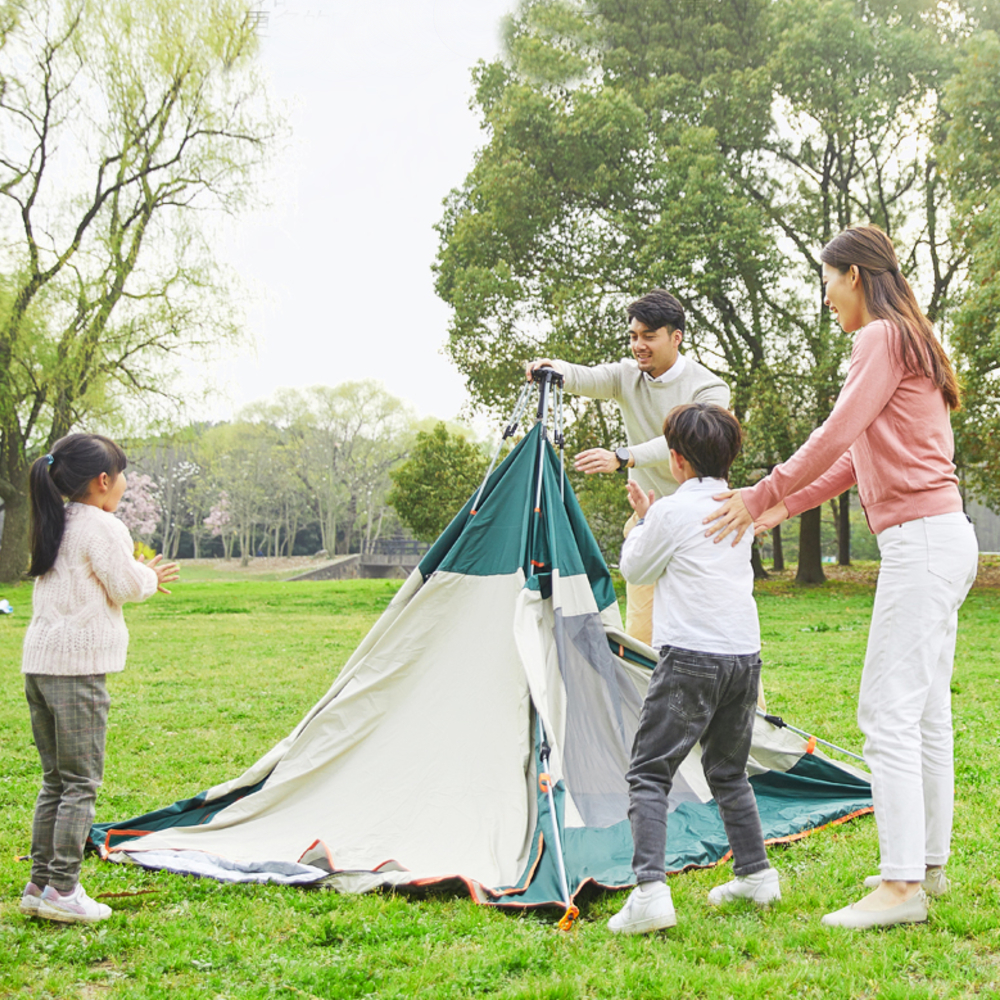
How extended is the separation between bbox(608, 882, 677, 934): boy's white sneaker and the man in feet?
4.47

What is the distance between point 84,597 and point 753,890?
7.59ft

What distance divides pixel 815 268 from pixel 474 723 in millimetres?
17712

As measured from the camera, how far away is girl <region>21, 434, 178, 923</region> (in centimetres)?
278

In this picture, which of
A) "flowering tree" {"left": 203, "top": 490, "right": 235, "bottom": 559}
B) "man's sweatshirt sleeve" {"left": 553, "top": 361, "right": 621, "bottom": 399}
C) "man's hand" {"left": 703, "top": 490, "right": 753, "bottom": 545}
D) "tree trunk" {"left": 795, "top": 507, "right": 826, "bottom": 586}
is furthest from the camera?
"flowering tree" {"left": 203, "top": 490, "right": 235, "bottom": 559}

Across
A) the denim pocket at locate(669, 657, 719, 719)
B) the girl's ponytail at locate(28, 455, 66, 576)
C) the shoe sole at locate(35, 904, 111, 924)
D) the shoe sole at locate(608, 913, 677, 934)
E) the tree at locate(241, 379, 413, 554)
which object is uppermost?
the tree at locate(241, 379, 413, 554)

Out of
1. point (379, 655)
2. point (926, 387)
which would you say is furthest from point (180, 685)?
point (926, 387)

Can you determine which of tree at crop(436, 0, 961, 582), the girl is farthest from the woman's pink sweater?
tree at crop(436, 0, 961, 582)

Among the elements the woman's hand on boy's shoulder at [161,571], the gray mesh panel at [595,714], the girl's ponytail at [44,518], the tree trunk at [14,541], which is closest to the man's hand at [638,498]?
the gray mesh panel at [595,714]

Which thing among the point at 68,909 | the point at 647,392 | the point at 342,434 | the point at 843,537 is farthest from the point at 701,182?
the point at 342,434

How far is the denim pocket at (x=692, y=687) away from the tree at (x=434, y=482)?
782 inches

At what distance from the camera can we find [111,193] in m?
20.0

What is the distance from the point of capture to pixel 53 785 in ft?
9.37

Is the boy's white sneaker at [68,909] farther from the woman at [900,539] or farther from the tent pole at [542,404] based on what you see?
the woman at [900,539]

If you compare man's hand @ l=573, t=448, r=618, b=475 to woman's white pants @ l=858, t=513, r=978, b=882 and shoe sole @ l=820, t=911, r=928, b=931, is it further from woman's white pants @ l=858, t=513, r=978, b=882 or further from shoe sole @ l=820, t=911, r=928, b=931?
shoe sole @ l=820, t=911, r=928, b=931
